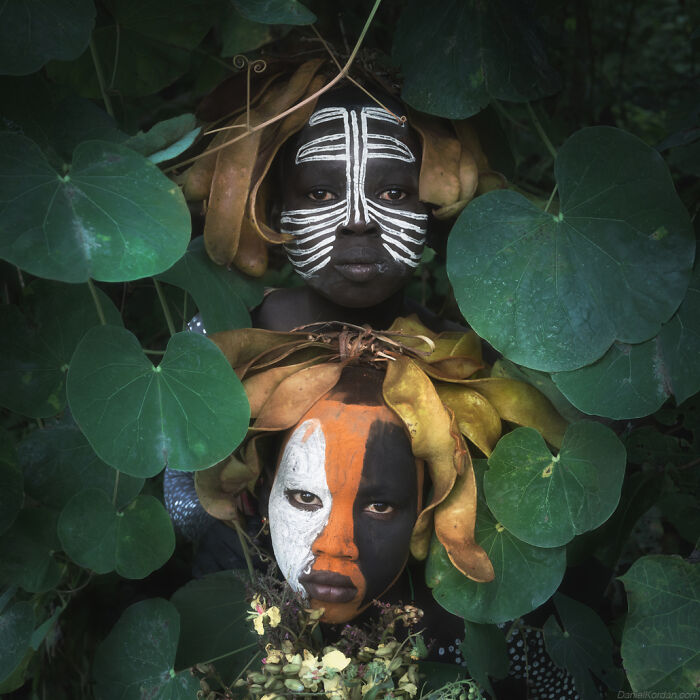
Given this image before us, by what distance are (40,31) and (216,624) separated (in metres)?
1.06

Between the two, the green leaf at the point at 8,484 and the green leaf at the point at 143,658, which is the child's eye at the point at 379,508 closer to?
the green leaf at the point at 143,658

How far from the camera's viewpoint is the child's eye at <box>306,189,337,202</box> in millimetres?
1395

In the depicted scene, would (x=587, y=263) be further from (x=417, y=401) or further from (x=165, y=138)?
(x=165, y=138)

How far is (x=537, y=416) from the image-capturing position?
140cm

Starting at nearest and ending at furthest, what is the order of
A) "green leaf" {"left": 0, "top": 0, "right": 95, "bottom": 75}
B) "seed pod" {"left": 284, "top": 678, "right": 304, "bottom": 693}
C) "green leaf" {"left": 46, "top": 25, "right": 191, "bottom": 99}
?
"seed pod" {"left": 284, "top": 678, "right": 304, "bottom": 693} < "green leaf" {"left": 0, "top": 0, "right": 95, "bottom": 75} < "green leaf" {"left": 46, "top": 25, "right": 191, "bottom": 99}

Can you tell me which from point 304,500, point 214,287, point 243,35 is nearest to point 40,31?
point 243,35

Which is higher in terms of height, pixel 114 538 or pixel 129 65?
pixel 129 65

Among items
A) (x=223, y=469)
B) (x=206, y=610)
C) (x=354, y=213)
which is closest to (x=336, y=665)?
(x=223, y=469)

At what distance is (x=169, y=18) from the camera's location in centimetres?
155

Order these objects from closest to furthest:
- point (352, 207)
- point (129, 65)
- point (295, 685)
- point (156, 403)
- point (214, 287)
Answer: point (295, 685) < point (156, 403) < point (352, 207) < point (214, 287) < point (129, 65)

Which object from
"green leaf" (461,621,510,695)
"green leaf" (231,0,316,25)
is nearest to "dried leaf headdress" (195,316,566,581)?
"green leaf" (461,621,510,695)

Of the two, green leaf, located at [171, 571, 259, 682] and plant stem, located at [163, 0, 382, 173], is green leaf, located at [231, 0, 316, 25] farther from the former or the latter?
green leaf, located at [171, 571, 259, 682]

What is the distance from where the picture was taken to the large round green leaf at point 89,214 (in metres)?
1.16

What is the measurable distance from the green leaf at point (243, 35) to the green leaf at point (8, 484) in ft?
2.53
